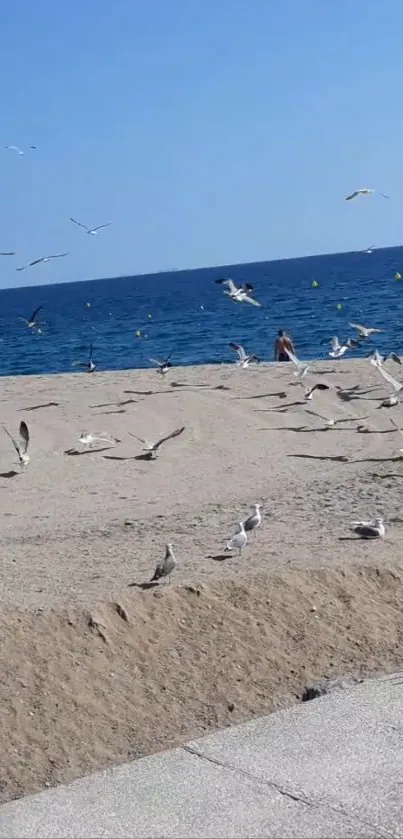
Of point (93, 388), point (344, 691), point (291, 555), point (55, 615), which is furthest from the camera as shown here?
point (93, 388)

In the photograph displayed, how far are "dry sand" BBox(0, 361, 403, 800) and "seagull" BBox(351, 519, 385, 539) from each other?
113mm

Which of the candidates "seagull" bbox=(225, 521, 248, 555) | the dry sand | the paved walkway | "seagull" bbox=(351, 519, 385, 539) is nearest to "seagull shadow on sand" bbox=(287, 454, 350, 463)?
the dry sand

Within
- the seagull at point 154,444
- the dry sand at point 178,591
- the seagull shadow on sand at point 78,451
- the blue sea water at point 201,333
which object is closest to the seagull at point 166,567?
the dry sand at point 178,591

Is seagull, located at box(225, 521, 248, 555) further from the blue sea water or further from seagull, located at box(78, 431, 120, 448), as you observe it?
the blue sea water

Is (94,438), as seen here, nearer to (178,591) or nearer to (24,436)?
(24,436)

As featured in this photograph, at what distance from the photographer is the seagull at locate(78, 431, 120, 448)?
50.4ft

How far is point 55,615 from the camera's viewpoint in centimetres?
786

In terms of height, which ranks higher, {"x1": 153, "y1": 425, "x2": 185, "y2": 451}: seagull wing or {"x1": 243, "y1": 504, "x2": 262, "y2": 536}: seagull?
{"x1": 243, "y1": 504, "x2": 262, "y2": 536}: seagull

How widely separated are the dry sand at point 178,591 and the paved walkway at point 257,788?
1.92ft

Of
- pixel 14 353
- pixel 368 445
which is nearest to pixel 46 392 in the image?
pixel 368 445

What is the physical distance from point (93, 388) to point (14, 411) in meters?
2.20

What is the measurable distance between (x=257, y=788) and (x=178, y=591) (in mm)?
2583

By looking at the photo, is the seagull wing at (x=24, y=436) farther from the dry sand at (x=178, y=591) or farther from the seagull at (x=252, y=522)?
the seagull at (x=252, y=522)

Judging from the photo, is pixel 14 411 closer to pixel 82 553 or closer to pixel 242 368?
pixel 242 368
